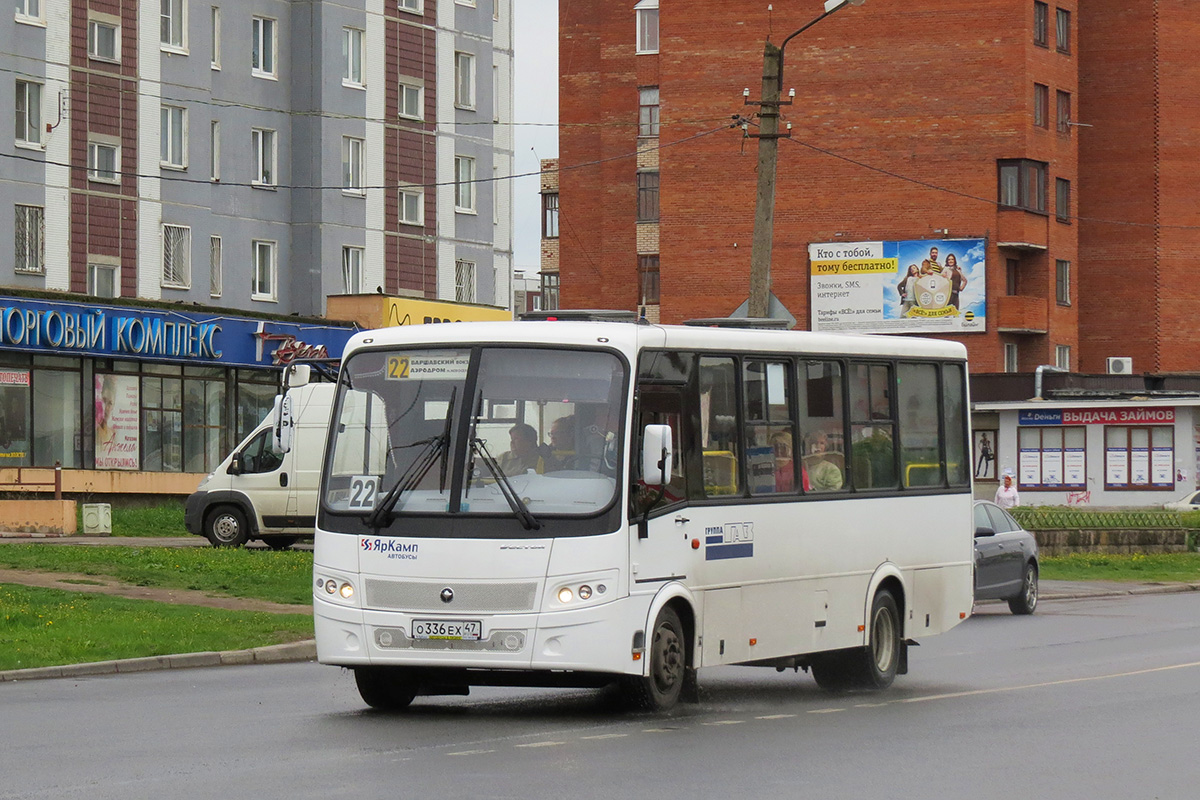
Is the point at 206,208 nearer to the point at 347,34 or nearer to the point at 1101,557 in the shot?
the point at 347,34

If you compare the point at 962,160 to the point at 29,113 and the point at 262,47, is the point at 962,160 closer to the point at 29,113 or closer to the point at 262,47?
the point at 262,47

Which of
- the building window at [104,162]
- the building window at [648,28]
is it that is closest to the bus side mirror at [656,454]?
the building window at [104,162]

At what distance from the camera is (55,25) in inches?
1984

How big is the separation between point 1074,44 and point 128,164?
3637 centimetres

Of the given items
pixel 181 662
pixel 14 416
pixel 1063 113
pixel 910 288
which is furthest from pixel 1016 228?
pixel 181 662

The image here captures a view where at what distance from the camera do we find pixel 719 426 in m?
14.5

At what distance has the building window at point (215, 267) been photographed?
56.1 m

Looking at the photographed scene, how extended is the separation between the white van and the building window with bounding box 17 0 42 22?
65.0 feet

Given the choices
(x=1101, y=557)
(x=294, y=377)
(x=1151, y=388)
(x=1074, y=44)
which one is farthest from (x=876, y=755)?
(x=1074, y=44)

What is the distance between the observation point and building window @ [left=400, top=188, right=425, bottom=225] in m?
62.4

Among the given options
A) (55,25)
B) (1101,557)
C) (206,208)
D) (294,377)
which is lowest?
(1101,557)

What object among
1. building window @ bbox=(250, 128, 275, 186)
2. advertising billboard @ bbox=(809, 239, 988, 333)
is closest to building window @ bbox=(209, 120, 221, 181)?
building window @ bbox=(250, 128, 275, 186)

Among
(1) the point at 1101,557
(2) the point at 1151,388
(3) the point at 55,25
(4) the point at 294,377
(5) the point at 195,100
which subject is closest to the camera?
(4) the point at 294,377

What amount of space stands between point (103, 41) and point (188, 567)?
28.4 metres
